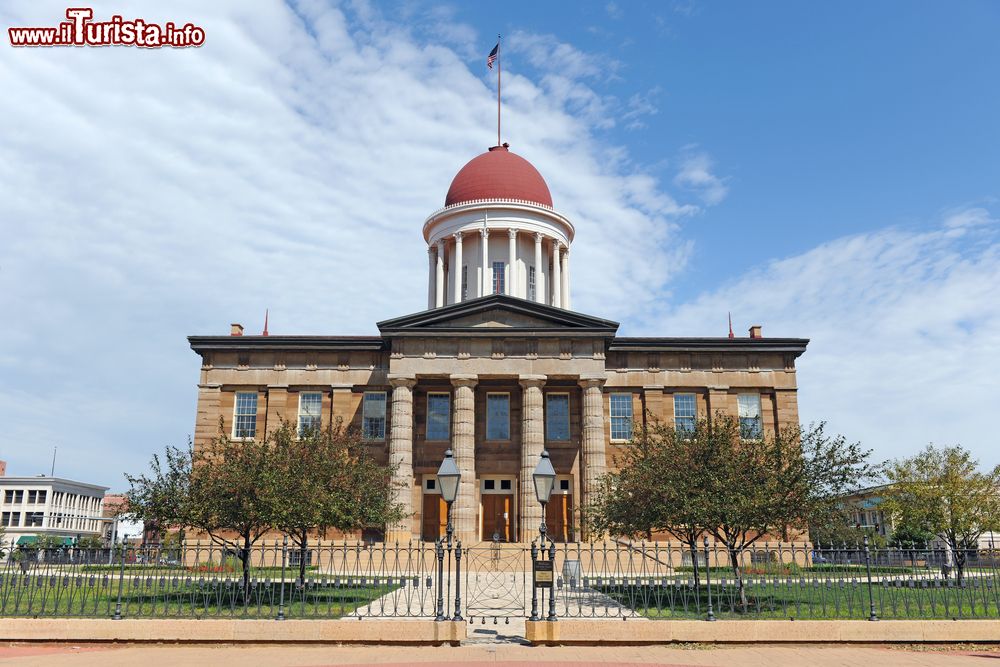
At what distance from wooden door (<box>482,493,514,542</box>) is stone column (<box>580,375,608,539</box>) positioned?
4.57 m

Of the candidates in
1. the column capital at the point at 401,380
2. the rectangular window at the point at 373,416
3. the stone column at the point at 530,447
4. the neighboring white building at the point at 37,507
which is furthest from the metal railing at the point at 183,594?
the neighboring white building at the point at 37,507

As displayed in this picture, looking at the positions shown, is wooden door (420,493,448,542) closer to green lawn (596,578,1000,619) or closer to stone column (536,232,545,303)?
green lawn (596,578,1000,619)

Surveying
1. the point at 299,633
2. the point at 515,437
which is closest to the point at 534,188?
the point at 515,437

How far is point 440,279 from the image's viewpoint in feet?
164

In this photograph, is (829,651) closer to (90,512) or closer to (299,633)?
(299,633)

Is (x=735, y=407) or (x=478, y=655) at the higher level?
(x=735, y=407)

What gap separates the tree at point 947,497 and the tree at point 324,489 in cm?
2062

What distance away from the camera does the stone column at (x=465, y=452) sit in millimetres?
34750

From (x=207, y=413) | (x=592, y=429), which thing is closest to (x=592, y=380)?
(x=592, y=429)

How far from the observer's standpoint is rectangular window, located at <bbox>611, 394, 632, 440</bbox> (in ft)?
129

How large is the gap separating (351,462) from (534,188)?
30112mm

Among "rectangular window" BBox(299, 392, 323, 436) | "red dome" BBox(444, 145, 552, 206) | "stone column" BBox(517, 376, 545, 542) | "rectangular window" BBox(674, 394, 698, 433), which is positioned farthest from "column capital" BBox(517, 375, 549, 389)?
"red dome" BBox(444, 145, 552, 206)

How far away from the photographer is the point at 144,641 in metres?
14.5

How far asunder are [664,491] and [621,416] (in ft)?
62.2
